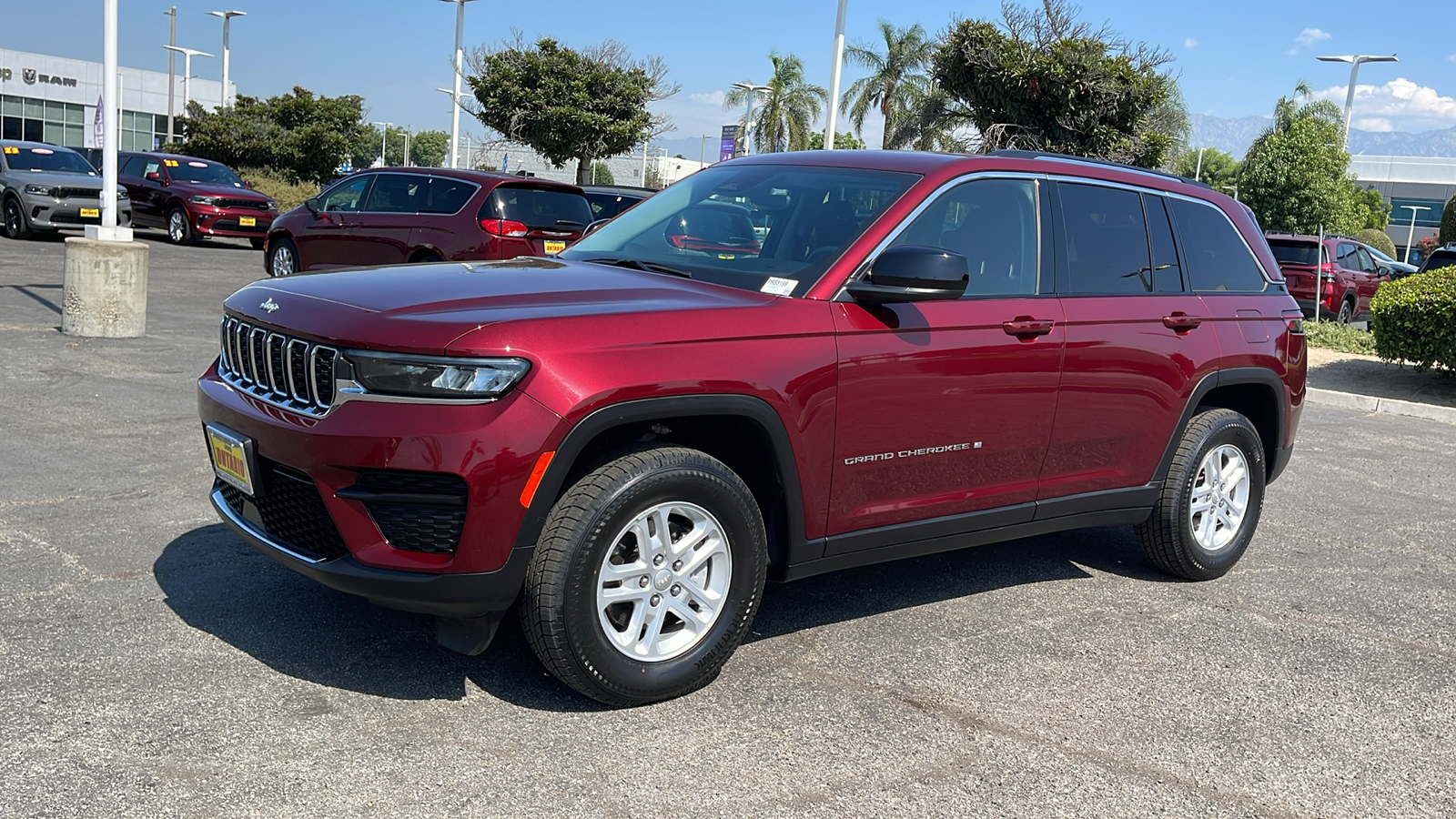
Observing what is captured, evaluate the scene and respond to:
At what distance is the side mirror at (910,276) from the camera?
13.2ft

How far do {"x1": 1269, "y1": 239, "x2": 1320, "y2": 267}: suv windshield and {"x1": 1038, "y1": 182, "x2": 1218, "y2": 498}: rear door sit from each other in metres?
16.7

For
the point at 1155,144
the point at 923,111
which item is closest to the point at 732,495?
the point at 1155,144

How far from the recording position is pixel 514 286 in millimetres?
3953

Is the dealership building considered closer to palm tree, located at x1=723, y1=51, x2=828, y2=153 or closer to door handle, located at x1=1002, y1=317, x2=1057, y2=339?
palm tree, located at x1=723, y1=51, x2=828, y2=153

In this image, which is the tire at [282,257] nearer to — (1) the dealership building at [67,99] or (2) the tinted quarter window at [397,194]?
(2) the tinted quarter window at [397,194]

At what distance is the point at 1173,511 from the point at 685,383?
9.13 ft

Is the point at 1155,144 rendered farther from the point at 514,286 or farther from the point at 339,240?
the point at 514,286

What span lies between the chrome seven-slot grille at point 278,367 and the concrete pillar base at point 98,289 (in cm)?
716

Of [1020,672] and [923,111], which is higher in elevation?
[923,111]

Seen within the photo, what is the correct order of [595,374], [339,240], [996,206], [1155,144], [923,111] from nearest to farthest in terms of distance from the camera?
[595,374] < [996,206] < [339,240] < [1155,144] < [923,111]

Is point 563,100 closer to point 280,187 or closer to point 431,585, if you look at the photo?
point 280,187

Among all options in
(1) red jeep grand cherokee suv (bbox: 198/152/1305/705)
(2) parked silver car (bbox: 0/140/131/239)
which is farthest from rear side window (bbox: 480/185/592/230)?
(2) parked silver car (bbox: 0/140/131/239)

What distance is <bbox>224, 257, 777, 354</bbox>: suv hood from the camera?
136 inches

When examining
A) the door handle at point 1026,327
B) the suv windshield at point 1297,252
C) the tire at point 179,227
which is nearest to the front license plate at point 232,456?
the door handle at point 1026,327
